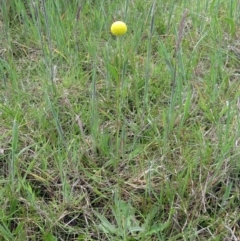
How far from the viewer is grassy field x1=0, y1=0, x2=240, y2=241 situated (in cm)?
105

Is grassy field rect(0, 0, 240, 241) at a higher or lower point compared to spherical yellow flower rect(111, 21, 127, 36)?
lower

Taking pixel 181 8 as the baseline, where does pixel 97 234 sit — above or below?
below

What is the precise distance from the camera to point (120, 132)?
49.7 inches

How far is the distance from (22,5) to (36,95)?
1.52ft

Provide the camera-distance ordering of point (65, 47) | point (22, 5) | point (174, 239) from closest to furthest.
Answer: point (174, 239) → point (65, 47) → point (22, 5)

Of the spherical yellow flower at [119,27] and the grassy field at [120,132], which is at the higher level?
the spherical yellow flower at [119,27]

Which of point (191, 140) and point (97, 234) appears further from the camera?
point (191, 140)

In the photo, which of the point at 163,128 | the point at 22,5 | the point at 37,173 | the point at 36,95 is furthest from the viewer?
the point at 22,5

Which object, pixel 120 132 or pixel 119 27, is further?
pixel 120 132

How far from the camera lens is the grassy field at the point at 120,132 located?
1049 millimetres

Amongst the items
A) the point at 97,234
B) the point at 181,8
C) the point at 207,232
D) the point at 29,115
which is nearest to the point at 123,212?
the point at 97,234

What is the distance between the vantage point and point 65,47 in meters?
1.52

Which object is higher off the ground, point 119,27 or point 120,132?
point 119,27

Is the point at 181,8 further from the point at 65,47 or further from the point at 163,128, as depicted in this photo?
the point at 163,128
